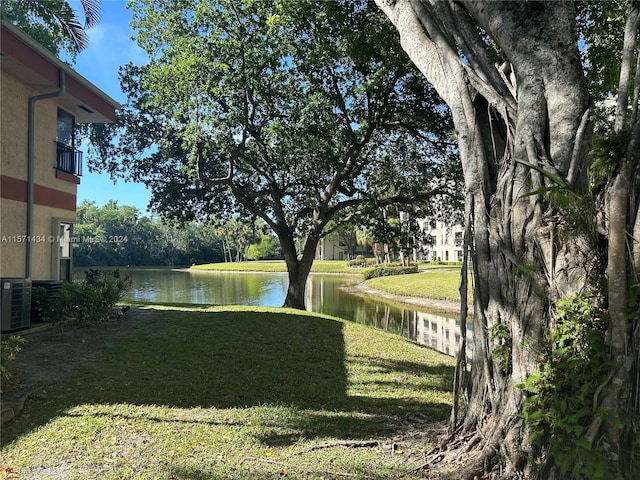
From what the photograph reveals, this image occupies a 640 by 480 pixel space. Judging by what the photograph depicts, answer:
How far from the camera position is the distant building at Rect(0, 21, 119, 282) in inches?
351

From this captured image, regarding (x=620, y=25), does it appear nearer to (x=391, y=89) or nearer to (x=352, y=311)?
(x=391, y=89)

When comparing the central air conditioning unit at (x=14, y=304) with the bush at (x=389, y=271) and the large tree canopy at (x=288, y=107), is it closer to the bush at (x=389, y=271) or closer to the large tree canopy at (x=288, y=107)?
the large tree canopy at (x=288, y=107)

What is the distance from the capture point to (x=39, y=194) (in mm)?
10039

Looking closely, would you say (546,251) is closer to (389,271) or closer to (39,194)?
(39,194)

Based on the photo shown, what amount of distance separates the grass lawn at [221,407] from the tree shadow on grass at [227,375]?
2cm

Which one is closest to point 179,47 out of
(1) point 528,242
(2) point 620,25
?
(2) point 620,25

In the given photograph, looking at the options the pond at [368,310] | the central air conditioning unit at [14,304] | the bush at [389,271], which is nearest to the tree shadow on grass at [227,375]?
the central air conditioning unit at [14,304]

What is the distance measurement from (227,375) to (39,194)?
258 inches

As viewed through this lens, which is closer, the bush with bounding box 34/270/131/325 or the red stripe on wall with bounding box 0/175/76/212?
the bush with bounding box 34/270/131/325

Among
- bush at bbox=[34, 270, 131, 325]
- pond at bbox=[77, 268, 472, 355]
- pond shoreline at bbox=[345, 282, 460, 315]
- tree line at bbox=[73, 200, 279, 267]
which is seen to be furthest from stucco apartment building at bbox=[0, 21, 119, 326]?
tree line at bbox=[73, 200, 279, 267]

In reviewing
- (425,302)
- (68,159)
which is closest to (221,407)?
(68,159)

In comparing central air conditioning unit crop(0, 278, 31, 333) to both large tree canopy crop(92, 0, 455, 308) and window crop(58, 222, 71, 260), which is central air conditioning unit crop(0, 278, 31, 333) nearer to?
window crop(58, 222, 71, 260)

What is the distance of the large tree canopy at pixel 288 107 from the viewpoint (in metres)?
11.5

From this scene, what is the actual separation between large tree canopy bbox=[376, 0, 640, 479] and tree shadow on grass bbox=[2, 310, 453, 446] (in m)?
1.53
